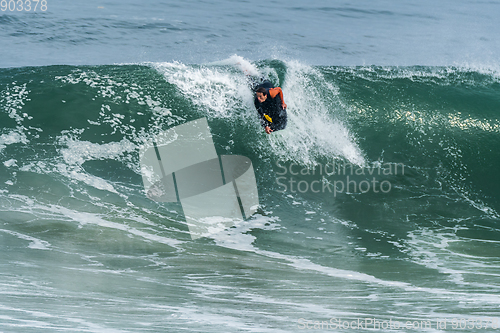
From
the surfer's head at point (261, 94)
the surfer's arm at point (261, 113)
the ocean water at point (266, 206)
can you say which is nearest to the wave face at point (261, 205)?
the ocean water at point (266, 206)

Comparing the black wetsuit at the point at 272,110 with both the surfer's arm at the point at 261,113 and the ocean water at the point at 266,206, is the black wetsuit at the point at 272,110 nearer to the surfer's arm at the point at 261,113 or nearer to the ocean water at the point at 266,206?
the surfer's arm at the point at 261,113

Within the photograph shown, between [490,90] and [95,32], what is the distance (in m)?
12.2

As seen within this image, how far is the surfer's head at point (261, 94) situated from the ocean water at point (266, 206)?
106cm

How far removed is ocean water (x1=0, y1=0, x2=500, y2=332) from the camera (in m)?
4.64

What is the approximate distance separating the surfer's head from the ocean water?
41.6 inches

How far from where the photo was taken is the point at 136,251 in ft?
16.8

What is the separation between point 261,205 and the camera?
609 cm

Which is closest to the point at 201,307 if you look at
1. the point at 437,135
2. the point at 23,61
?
the point at 437,135

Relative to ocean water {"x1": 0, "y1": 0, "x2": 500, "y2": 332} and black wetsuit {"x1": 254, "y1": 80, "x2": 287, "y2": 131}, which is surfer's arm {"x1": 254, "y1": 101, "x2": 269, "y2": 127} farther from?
ocean water {"x1": 0, "y1": 0, "x2": 500, "y2": 332}

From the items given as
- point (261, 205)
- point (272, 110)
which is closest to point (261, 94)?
point (272, 110)

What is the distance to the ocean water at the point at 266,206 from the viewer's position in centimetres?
464

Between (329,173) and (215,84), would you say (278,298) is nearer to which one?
(329,173)

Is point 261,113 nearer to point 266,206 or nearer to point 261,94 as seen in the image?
point 261,94

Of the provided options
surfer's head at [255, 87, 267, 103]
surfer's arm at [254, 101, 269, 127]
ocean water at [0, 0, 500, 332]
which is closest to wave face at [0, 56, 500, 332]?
ocean water at [0, 0, 500, 332]
